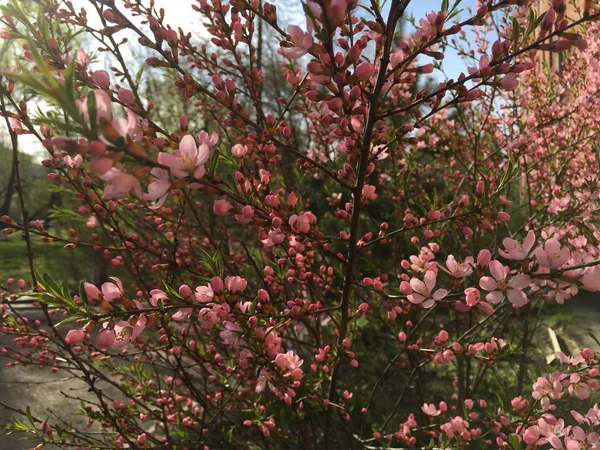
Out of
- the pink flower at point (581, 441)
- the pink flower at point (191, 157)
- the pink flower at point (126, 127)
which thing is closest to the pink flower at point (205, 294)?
the pink flower at point (191, 157)

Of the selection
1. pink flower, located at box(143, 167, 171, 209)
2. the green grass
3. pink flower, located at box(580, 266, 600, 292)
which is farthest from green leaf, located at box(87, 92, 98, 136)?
the green grass

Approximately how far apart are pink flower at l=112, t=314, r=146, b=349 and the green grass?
8.91ft

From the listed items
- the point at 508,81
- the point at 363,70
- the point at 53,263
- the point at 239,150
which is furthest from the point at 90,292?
the point at 53,263

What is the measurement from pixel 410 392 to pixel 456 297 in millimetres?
3954

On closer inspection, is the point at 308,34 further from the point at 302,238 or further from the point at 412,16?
the point at 412,16

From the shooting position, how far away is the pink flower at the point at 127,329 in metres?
1.03

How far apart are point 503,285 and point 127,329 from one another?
3.26 feet

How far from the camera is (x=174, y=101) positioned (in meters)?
11.8

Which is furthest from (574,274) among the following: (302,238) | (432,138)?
(432,138)

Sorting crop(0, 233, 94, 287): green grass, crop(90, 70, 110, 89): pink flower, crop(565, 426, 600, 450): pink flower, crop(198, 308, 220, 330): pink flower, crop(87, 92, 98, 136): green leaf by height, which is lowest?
crop(565, 426, 600, 450): pink flower

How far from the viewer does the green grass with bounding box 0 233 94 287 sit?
8.10m

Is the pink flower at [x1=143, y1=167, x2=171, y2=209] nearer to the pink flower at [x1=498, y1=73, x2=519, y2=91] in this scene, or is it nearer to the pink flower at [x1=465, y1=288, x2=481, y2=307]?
the pink flower at [x1=465, y1=288, x2=481, y2=307]

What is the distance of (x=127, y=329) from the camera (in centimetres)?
107

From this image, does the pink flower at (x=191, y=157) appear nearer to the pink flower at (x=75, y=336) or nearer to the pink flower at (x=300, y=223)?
the pink flower at (x=300, y=223)
